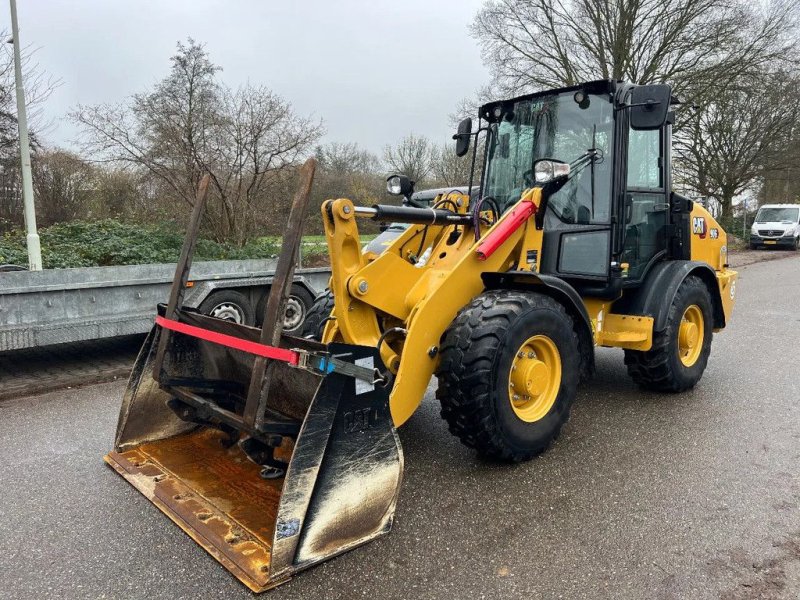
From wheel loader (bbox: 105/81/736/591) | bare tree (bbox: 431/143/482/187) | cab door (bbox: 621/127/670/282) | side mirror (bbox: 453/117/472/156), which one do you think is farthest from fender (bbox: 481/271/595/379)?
bare tree (bbox: 431/143/482/187)

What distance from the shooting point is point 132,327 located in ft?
20.4

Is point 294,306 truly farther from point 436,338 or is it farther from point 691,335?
point 691,335

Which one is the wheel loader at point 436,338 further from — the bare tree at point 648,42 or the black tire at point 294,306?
the bare tree at point 648,42

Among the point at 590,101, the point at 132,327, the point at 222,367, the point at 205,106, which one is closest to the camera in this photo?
the point at 222,367

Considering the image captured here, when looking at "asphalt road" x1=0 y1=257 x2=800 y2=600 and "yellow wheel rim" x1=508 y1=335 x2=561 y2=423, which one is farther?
"yellow wheel rim" x1=508 y1=335 x2=561 y2=423

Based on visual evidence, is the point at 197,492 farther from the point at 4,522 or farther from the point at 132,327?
the point at 132,327

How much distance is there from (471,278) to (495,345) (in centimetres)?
56

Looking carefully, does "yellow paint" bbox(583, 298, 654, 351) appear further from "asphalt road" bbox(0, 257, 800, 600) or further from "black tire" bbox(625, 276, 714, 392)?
"asphalt road" bbox(0, 257, 800, 600)

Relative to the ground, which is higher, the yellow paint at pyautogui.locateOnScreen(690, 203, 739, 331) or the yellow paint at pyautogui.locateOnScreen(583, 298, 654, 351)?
the yellow paint at pyautogui.locateOnScreen(690, 203, 739, 331)

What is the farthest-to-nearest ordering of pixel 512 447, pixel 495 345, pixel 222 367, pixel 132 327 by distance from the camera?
pixel 132 327 → pixel 222 367 → pixel 512 447 → pixel 495 345

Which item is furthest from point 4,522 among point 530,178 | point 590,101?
point 590,101

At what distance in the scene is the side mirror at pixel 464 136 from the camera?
16.6 ft

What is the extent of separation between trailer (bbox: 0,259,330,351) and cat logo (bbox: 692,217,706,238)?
402 centimetres

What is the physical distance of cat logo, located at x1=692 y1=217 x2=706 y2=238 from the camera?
212 inches
